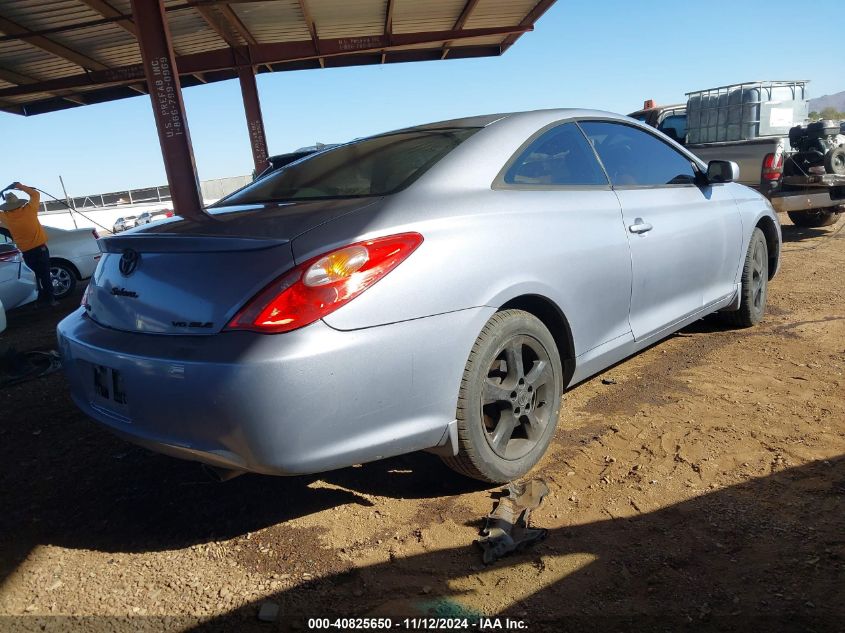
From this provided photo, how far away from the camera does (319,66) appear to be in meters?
15.6

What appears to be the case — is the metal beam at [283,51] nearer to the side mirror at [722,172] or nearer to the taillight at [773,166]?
the taillight at [773,166]

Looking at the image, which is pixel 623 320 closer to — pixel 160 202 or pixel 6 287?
pixel 6 287

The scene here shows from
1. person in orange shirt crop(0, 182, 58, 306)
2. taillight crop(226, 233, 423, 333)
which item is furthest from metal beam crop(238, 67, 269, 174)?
taillight crop(226, 233, 423, 333)

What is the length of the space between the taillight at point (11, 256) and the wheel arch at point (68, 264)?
2377 mm

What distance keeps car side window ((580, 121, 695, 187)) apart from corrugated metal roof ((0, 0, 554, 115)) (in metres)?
7.97

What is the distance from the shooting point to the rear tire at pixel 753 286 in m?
4.26

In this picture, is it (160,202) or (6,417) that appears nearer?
(6,417)

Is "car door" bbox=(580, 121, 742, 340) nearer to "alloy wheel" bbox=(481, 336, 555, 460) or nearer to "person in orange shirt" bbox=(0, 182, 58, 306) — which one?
"alloy wheel" bbox=(481, 336, 555, 460)


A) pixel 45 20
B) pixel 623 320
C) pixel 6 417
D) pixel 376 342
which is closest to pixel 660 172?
pixel 623 320

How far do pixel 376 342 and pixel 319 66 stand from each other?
599 inches

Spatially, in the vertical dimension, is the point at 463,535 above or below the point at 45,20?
below

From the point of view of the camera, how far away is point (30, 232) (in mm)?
8422

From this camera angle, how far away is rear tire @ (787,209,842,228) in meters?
8.75

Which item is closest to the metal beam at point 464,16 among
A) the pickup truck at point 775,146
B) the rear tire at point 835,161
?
the pickup truck at point 775,146
